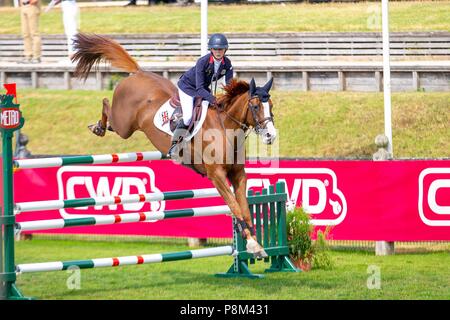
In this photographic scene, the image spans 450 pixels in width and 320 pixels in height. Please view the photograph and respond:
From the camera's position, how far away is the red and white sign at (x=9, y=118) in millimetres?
10898

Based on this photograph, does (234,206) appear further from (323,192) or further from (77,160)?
(323,192)

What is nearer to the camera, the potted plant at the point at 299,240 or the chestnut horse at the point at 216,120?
the chestnut horse at the point at 216,120

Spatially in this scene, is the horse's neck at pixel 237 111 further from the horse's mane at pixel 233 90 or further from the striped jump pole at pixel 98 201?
the striped jump pole at pixel 98 201

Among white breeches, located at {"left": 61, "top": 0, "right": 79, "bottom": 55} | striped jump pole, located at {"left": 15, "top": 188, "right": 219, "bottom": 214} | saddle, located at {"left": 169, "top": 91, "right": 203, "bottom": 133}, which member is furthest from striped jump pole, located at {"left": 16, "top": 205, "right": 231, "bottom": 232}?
white breeches, located at {"left": 61, "top": 0, "right": 79, "bottom": 55}

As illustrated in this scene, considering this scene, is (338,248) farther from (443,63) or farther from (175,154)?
(443,63)

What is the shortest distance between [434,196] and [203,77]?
14.0 ft

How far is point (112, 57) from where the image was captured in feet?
A: 44.4

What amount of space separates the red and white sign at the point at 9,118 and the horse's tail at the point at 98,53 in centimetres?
258

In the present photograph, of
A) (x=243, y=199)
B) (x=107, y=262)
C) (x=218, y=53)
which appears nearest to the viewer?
(x=107, y=262)

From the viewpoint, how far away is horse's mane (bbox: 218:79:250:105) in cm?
1188

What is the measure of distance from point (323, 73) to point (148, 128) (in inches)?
375

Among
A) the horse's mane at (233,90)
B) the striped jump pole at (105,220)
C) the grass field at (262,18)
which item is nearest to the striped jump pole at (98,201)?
the striped jump pole at (105,220)

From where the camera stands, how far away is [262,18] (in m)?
24.9

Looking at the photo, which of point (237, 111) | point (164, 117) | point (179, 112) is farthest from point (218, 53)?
point (164, 117)
